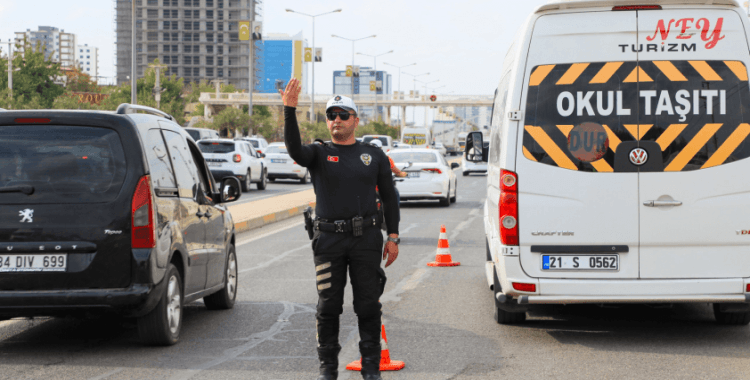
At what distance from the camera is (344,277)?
5.29m

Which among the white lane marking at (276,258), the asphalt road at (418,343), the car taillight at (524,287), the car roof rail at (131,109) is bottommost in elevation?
the asphalt road at (418,343)

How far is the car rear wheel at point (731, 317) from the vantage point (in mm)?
7258

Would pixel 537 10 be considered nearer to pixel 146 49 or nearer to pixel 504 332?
pixel 504 332

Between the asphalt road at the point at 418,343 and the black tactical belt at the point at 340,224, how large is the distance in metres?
1.04

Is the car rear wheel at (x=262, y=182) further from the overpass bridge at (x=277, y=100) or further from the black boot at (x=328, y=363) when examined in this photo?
the overpass bridge at (x=277, y=100)

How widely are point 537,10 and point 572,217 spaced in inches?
58.9

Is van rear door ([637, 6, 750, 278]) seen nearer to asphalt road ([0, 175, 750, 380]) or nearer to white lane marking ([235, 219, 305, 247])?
asphalt road ([0, 175, 750, 380])

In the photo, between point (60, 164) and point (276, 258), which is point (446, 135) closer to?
point (276, 258)

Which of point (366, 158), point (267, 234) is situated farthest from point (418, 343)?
point (267, 234)

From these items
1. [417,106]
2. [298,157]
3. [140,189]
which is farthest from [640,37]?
[417,106]

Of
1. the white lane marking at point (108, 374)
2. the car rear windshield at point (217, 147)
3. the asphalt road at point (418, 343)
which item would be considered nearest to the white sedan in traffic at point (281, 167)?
the car rear windshield at point (217, 147)

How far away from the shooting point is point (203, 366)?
5.93 meters

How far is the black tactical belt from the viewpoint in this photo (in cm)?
517

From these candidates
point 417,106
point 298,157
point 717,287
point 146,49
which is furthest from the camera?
point 146,49
